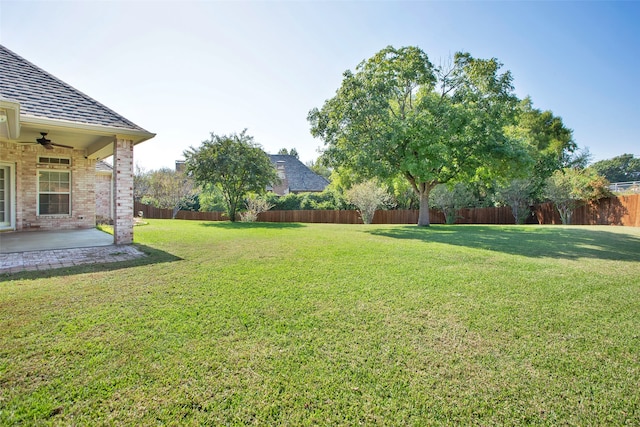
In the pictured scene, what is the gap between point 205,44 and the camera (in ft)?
30.7

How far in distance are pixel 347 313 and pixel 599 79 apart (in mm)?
17945

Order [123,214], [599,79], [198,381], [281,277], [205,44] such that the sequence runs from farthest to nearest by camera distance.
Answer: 1. [599,79]
2. [205,44]
3. [123,214]
4. [281,277]
5. [198,381]

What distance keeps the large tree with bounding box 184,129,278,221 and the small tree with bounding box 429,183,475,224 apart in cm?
1107

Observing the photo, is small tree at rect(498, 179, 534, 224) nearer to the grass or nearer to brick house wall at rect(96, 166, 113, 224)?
the grass

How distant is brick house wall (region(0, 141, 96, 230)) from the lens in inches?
372

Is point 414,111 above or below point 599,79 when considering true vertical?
below

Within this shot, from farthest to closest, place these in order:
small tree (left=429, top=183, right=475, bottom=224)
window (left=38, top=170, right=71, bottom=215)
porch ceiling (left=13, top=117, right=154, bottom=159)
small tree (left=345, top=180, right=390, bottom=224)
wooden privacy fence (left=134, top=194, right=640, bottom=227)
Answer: wooden privacy fence (left=134, top=194, right=640, bottom=227) → small tree (left=429, top=183, right=475, bottom=224) → small tree (left=345, top=180, right=390, bottom=224) → window (left=38, top=170, right=71, bottom=215) → porch ceiling (left=13, top=117, right=154, bottom=159)

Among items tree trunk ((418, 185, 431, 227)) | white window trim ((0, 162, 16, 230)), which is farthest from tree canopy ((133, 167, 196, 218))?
tree trunk ((418, 185, 431, 227))

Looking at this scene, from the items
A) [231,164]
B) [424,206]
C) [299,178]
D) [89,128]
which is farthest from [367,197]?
[89,128]

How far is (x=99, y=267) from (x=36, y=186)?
7.24m

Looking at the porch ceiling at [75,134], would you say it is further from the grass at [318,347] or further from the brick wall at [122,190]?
the grass at [318,347]

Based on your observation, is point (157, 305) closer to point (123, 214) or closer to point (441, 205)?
point (123, 214)

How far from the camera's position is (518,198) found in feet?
68.5

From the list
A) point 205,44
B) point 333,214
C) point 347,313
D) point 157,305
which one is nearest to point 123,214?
point 157,305
